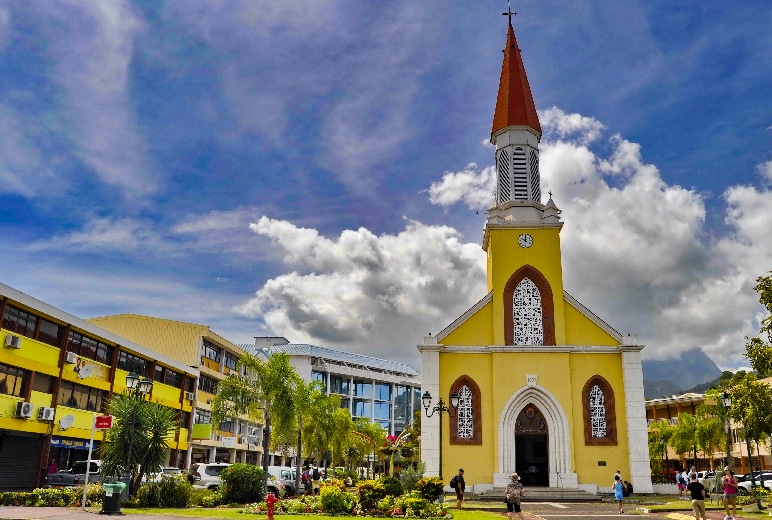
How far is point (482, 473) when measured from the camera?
34.2m

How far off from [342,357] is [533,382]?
228 ft

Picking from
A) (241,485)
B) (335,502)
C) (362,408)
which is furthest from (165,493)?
(362,408)

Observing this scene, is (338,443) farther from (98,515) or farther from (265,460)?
(98,515)

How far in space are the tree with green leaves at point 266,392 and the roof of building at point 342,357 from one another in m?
53.5

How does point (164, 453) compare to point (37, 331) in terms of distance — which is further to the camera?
point (37, 331)

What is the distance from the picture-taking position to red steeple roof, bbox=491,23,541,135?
40.8 m

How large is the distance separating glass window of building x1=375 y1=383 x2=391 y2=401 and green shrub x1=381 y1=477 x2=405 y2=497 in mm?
82388

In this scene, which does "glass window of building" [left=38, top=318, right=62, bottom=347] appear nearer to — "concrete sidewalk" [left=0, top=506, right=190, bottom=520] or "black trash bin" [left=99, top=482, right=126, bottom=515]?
"concrete sidewalk" [left=0, top=506, right=190, bottom=520]

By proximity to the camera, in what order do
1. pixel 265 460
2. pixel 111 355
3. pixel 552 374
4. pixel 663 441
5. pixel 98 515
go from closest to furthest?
1. pixel 98 515
2. pixel 265 460
3. pixel 552 374
4. pixel 111 355
5. pixel 663 441

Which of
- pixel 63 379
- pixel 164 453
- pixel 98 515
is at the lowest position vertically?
pixel 98 515

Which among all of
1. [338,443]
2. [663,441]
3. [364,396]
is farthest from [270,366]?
[364,396]

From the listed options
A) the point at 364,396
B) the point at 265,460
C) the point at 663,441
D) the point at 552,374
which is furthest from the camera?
the point at 364,396

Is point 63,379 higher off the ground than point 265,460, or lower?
higher

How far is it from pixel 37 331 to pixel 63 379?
334 centimetres
